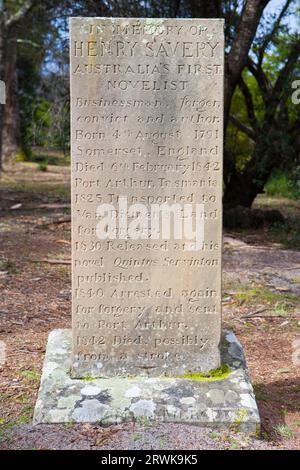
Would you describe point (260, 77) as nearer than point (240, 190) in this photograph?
No

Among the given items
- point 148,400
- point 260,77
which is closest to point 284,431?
point 148,400

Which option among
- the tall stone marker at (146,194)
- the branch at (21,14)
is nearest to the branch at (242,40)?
the branch at (21,14)

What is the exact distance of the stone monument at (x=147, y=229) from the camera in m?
4.08

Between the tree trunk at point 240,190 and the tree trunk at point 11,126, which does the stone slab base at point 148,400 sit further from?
the tree trunk at point 11,126

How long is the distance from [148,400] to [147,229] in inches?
42.7

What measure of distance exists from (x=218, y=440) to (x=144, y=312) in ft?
3.14

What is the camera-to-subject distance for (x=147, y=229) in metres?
4.25

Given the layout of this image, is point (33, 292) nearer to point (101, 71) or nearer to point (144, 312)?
point (144, 312)

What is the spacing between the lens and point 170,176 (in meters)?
4.18

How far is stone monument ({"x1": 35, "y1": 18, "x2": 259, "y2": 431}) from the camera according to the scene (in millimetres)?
4078

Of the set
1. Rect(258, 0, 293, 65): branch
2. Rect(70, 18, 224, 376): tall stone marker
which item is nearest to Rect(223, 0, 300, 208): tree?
Rect(258, 0, 293, 65): branch

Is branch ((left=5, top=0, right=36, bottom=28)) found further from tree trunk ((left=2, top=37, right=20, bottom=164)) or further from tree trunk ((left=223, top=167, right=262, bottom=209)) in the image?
tree trunk ((left=2, top=37, right=20, bottom=164))

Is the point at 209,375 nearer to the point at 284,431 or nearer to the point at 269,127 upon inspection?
the point at 284,431

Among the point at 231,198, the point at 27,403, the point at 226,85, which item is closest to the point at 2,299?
the point at 27,403
